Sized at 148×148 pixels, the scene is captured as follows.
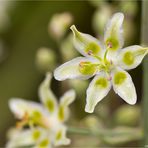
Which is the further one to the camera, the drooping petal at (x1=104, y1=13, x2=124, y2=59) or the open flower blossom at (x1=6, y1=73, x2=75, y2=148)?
the open flower blossom at (x1=6, y1=73, x2=75, y2=148)

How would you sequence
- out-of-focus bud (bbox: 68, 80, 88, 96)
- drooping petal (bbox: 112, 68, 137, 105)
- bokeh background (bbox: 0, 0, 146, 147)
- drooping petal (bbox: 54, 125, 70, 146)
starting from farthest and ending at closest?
bokeh background (bbox: 0, 0, 146, 147) < out-of-focus bud (bbox: 68, 80, 88, 96) < drooping petal (bbox: 54, 125, 70, 146) < drooping petal (bbox: 112, 68, 137, 105)

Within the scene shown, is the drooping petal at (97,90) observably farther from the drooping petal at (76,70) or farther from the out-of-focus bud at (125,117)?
the out-of-focus bud at (125,117)

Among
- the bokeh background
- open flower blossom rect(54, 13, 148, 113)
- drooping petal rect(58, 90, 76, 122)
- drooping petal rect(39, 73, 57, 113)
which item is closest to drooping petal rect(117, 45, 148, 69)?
open flower blossom rect(54, 13, 148, 113)

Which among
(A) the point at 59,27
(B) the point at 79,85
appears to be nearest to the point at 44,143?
(B) the point at 79,85

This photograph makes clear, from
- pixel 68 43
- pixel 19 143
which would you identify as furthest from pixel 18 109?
pixel 68 43

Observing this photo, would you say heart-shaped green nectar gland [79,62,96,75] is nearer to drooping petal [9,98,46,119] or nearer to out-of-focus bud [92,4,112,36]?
drooping petal [9,98,46,119]

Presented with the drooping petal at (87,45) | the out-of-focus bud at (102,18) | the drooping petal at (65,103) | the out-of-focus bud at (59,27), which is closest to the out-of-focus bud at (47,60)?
the out-of-focus bud at (59,27)

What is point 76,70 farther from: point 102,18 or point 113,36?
point 102,18
